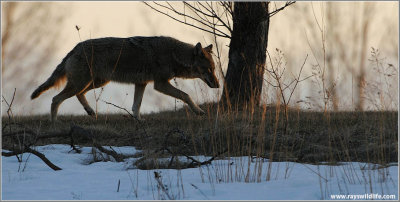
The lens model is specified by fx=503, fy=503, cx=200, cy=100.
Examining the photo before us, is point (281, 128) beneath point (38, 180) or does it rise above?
above

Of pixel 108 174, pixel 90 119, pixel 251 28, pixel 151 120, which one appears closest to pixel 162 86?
pixel 151 120

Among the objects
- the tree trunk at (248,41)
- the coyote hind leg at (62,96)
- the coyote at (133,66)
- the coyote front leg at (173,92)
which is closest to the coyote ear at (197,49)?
the coyote at (133,66)

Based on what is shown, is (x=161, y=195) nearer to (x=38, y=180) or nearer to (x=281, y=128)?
(x=38, y=180)

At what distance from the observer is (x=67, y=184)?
460 cm

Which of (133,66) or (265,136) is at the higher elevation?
(133,66)

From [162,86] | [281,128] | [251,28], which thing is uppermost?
[251,28]

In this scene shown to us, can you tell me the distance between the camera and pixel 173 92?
30.4ft

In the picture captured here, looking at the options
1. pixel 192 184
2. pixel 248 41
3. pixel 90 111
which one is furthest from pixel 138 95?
pixel 192 184

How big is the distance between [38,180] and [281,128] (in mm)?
3882

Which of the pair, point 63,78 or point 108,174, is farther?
point 63,78

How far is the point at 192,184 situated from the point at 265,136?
3.01m

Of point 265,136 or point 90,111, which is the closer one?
point 265,136

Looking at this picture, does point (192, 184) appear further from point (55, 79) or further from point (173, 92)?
point (55, 79)

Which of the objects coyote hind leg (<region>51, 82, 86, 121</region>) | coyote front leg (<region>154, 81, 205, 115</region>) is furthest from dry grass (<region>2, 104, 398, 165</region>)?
coyote front leg (<region>154, 81, 205, 115</region>)
